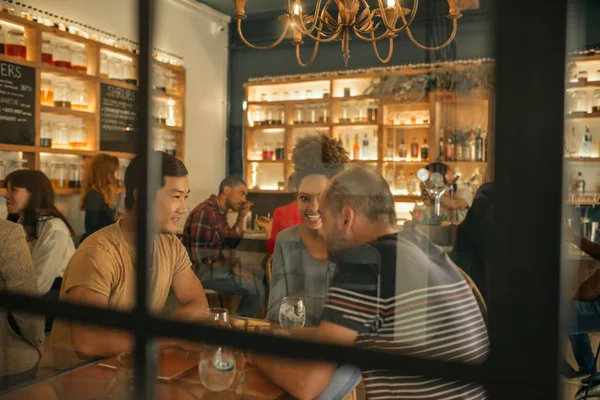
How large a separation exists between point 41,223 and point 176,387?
137 centimetres

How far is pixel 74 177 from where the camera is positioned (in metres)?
4.18

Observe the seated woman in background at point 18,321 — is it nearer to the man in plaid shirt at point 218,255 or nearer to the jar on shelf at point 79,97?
the man in plaid shirt at point 218,255

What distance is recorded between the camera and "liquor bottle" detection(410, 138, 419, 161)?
5.09m

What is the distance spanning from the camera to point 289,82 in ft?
20.8

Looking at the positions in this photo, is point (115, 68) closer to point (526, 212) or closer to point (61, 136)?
point (61, 136)

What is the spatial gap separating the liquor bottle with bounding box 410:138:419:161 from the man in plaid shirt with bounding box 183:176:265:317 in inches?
73.3

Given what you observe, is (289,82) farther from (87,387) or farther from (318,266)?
(87,387)

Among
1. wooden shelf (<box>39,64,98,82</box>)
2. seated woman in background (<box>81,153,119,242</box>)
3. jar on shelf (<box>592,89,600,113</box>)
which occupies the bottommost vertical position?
seated woman in background (<box>81,153,119,242</box>)

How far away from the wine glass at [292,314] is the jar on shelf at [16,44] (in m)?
3.19

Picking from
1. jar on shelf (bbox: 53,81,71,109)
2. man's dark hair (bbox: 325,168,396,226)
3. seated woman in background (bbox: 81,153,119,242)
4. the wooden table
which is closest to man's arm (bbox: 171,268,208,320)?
the wooden table

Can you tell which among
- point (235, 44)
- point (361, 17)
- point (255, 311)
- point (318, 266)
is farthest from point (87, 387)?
point (235, 44)

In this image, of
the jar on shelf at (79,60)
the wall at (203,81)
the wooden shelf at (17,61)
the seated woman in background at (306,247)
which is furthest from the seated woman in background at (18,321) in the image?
the wall at (203,81)

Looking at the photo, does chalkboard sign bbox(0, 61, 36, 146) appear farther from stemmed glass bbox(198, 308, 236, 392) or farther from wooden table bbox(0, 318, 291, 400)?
stemmed glass bbox(198, 308, 236, 392)

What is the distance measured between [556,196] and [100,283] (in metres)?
1.45
